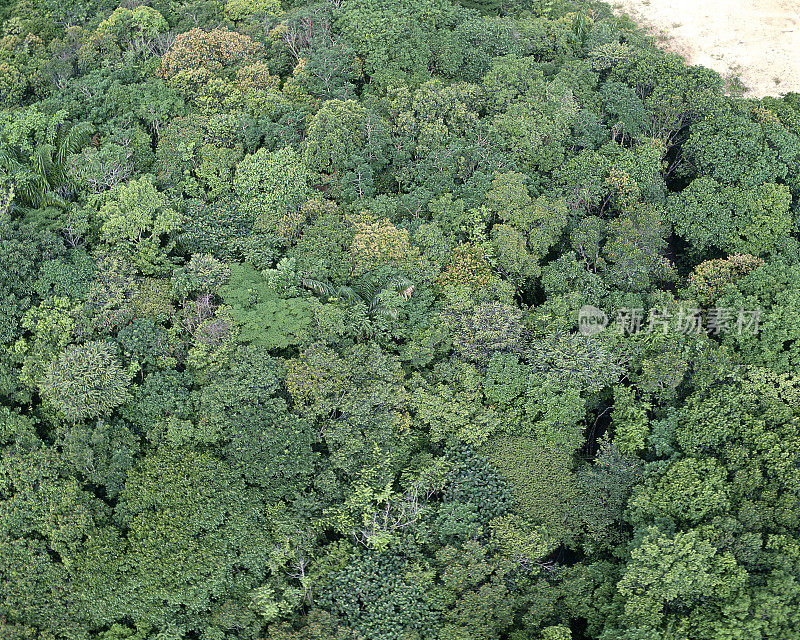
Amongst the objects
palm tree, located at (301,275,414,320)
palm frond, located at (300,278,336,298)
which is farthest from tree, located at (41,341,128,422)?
palm tree, located at (301,275,414,320)

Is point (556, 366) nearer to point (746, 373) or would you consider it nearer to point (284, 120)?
point (746, 373)

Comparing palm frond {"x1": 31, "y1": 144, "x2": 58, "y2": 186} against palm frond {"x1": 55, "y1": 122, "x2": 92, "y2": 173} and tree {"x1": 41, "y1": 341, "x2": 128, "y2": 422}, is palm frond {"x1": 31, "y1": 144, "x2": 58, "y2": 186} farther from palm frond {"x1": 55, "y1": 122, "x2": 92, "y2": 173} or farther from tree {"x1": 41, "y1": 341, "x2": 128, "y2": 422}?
tree {"x1": 41, "y1": 341, "x2": 128, "y2": 422}

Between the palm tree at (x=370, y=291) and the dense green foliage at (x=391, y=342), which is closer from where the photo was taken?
the dense green foliage at (x=391, y=342)

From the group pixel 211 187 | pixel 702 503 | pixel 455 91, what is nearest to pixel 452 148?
pixel 455 91

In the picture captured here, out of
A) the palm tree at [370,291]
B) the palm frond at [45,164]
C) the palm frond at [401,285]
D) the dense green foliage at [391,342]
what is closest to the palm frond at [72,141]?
the dense green foliage at [391,342]

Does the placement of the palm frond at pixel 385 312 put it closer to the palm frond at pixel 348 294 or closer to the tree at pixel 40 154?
the palm frond at pixel 348 294

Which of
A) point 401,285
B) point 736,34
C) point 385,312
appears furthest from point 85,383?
point 736,34

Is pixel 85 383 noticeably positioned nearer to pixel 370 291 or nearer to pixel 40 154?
pixel 370 291
